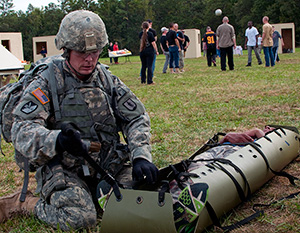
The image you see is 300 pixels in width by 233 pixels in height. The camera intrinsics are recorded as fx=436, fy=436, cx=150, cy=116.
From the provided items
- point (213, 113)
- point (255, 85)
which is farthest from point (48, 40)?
point (213, 113)

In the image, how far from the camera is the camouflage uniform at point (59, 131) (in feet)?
9.38

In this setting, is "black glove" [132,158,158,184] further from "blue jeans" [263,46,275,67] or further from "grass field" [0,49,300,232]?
"blue jeans" [263,46,275,67]

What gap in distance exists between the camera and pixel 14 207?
326cm

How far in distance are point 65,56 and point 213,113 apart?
162 inches

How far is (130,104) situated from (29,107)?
0.75 m

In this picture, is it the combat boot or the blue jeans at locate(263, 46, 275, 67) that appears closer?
the combat boot

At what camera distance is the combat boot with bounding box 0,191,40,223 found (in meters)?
3.21

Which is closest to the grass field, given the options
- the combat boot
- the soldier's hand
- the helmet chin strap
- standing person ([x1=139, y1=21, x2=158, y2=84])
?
the combat boot

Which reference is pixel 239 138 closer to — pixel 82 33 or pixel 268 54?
pixel 82 33

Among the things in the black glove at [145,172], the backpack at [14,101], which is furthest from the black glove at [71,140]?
the backpack at [14,101]

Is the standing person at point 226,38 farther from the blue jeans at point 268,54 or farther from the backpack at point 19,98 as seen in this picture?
the backpack at point 19,98

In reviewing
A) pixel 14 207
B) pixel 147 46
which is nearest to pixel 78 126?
pixel 14 207

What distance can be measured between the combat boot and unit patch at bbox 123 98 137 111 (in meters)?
0.97

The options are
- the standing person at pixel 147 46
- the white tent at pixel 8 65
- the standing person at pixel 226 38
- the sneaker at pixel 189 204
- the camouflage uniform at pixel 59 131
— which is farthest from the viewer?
the standing person at pixel 226 38
